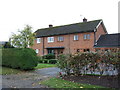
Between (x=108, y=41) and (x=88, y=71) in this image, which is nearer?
(x=88, y=71)

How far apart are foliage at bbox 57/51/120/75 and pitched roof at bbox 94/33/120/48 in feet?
58.6

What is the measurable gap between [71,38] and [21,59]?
17118 mm

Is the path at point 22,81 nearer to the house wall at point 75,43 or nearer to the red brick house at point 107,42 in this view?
the red brick house at point 107,42

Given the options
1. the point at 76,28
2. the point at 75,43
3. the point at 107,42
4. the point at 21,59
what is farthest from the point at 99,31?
the point at 21,59

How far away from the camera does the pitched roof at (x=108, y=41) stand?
26481 millimetres

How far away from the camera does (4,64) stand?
17.3 metres

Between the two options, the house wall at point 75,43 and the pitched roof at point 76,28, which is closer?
the house wall at point 75,43

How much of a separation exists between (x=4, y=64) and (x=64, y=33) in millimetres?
16942

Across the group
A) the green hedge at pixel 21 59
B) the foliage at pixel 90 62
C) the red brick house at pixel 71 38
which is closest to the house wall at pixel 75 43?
the red brick house at pixel 71 38

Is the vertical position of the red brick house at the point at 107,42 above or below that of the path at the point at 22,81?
above

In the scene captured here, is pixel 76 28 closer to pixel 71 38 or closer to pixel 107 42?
pixel 71 38

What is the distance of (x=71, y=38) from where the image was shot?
30828 mm

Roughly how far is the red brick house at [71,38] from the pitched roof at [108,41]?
849mm

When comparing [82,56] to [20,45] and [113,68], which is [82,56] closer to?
[113,68]
